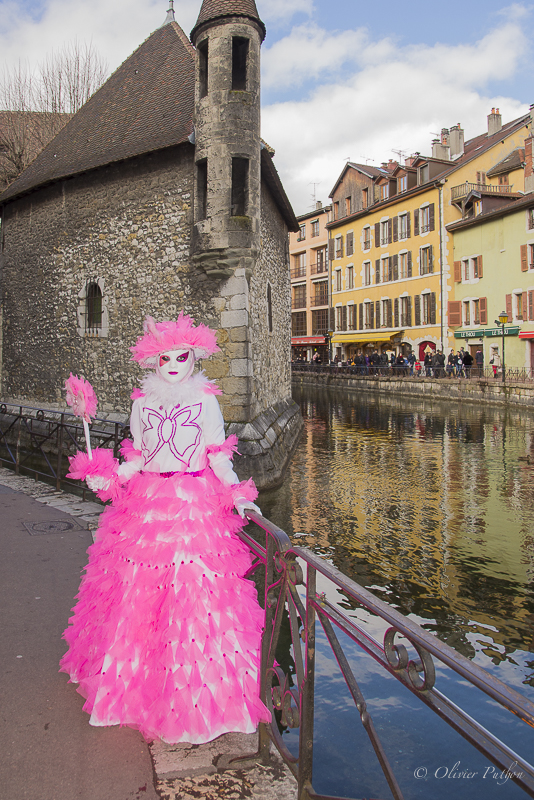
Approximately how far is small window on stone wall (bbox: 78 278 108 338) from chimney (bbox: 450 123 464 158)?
102 ft

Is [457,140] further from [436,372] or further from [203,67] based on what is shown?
[203,67]

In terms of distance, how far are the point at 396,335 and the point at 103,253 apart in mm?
26876

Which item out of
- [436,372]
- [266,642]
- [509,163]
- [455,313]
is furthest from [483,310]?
[266,642]

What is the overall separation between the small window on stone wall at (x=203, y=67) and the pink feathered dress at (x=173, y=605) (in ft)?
34.6

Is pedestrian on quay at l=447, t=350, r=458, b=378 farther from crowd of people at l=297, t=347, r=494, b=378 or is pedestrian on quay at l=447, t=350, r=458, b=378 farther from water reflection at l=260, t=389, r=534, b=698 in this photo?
water reflection at l=260, t=389, r=534, b=698

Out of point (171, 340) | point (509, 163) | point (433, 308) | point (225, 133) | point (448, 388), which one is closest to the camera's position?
point (171, 340)

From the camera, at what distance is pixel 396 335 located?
37250mm

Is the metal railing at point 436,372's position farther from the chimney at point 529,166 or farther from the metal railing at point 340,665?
the metal railing at point 340,665

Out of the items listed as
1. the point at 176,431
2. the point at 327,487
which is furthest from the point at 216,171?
the point at 176,431

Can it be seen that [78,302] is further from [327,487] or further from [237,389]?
[327,487]

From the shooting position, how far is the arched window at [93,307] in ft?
45.4

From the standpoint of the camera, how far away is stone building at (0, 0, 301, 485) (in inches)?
433

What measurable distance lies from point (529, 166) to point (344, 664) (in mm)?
32856

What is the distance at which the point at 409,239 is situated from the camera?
→ 3588 centimetres
